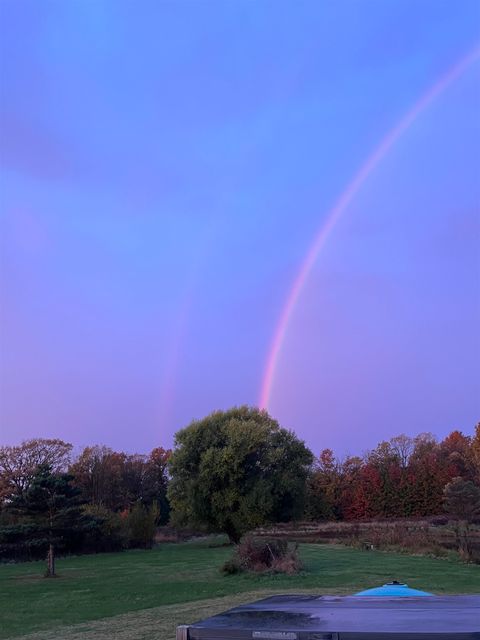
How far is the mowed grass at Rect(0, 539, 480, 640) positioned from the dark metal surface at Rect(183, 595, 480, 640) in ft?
26.5

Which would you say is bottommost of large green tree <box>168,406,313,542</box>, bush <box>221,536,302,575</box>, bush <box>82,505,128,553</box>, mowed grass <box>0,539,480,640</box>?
mowed grass <box>0,539,480,640</box>

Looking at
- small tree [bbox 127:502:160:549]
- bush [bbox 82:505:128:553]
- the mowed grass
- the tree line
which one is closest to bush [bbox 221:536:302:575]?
the mowed grass

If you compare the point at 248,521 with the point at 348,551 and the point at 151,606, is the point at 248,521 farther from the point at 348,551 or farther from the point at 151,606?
the point at 151,606

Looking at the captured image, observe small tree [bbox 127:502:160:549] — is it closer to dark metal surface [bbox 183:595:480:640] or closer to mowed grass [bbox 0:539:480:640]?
mowed grass [bbox 0:539:480:640]

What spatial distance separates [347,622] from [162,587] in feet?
59.2

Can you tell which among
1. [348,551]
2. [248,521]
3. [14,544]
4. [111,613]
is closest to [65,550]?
[14,544]

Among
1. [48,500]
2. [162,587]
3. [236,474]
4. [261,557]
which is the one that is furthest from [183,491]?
[162,587]

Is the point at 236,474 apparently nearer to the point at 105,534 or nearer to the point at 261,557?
the point at 105,534

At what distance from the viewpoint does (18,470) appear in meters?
52.3

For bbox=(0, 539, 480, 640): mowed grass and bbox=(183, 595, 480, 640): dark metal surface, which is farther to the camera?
bbox=(0, 539, 480, 640): mowed grass

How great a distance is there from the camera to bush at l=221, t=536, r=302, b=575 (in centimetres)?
2166

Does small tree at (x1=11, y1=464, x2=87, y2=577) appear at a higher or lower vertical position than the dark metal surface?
higher

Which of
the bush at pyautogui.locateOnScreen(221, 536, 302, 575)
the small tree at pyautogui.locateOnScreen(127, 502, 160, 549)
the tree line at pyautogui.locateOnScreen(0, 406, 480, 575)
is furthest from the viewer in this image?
the small tree at pyautogui.locateOnScreen(127, 502, 160, 549)

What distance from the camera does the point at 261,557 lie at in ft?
73.4
